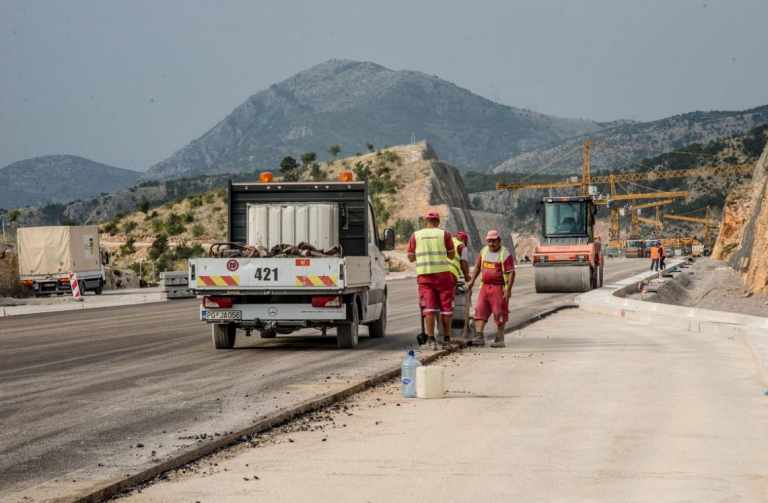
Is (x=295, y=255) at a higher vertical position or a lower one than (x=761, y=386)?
higher

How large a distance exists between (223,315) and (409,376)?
6518 millimetres

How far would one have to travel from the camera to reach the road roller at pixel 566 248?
38.7 m

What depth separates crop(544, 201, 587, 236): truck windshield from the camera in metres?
39.4

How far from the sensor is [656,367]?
14.2 metres

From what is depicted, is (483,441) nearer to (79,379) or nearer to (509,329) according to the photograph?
(79,379)

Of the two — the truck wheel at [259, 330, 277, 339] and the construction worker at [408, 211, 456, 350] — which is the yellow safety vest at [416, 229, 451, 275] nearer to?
the construction worker at [408, 211, 456, 350]

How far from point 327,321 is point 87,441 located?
8.22m

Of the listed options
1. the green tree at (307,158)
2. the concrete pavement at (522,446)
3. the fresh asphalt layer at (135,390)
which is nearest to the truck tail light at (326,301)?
the fresh asphalt layer at (135,390)

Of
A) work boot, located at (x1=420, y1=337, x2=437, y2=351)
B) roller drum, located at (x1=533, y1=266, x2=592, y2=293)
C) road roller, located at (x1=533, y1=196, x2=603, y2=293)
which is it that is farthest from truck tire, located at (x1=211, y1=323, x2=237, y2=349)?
roller drum, located at (x1=533, y1=266, x2=592, y2=293)

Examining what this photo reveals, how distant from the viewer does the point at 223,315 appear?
17.1m

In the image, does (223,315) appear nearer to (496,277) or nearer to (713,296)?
(496,277)

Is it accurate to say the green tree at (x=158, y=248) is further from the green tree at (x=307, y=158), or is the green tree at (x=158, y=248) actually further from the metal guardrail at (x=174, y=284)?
the metal guardrail at (x=174, y=284)

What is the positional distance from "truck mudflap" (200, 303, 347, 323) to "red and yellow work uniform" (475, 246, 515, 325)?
94.0 inches

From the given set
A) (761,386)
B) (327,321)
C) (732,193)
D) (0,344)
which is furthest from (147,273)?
(761,386)
